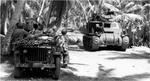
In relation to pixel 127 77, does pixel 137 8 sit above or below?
above

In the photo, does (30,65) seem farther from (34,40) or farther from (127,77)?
(127,77)

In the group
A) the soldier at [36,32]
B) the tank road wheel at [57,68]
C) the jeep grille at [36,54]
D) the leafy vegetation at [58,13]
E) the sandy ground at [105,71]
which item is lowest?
the sandy ground at [105,71]

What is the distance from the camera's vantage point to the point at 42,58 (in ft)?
36.4

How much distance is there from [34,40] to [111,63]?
19.0 feet

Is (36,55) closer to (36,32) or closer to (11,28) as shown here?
(36,32)

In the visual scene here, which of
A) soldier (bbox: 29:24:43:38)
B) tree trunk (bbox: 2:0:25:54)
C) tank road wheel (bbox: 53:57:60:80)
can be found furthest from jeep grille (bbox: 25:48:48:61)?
A: tree trunk (bbox: 2:0:25:54)

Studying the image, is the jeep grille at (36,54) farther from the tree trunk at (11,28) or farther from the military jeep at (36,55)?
the tree trunk at (11,28)

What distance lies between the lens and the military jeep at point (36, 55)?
Answer: 10.8m

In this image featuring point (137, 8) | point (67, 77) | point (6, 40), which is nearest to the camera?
point (67, 77)

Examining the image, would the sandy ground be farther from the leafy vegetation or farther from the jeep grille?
the leafy vegetation

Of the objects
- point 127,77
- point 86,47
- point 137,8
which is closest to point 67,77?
point 127,77

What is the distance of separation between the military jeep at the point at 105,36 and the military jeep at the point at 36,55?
10.8 m

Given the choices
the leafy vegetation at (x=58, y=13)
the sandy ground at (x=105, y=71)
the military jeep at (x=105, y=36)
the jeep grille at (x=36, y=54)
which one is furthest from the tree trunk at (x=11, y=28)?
the military jeep at (x=105, y=36)

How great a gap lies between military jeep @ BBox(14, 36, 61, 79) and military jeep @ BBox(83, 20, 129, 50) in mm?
10754
